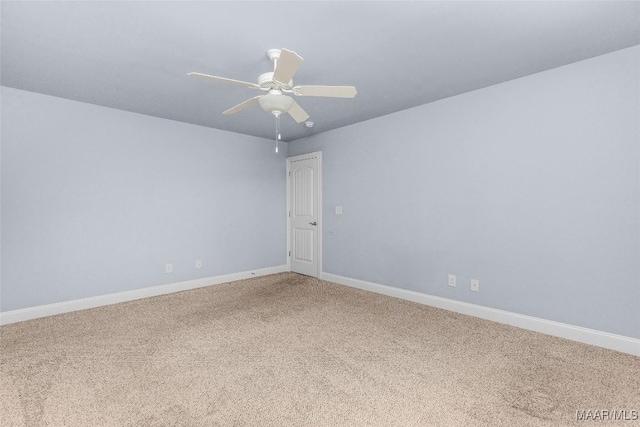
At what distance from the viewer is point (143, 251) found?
4062 mm

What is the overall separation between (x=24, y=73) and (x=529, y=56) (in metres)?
4.39

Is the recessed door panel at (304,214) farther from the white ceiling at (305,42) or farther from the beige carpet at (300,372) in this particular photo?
the white ceiling at (305,42)

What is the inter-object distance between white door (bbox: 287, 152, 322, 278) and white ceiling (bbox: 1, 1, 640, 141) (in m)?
2.02

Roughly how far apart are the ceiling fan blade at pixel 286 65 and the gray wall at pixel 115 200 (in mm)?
2806

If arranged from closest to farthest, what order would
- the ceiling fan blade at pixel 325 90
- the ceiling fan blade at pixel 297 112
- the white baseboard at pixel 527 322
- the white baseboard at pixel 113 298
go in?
the ceiling fan blade at pixel 325 90 < the white baseboard at pixel 527 322 < the ceiling fan blade at pixel 297 112 < the white baseboard at pixel 113 298

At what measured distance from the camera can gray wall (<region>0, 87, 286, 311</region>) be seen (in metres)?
3.24

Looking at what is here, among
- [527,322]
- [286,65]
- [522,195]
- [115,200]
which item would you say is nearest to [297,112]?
[286,65]

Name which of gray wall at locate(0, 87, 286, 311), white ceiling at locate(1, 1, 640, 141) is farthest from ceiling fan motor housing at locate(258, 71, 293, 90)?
gray wall at locate(0, 87, 286, 311)

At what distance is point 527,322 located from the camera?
9.53 feet

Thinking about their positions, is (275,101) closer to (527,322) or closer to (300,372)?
(300,372)

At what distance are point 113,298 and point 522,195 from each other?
4694mm

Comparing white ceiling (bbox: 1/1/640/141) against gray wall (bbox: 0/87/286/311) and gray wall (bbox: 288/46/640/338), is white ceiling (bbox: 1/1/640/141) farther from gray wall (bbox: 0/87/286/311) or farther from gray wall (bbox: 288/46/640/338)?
gray wall (bbox: 0/87/286/311)

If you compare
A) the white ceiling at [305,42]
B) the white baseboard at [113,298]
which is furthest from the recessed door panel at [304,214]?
the white ceiling at [305,42]

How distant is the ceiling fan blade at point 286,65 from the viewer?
5.86 ft
